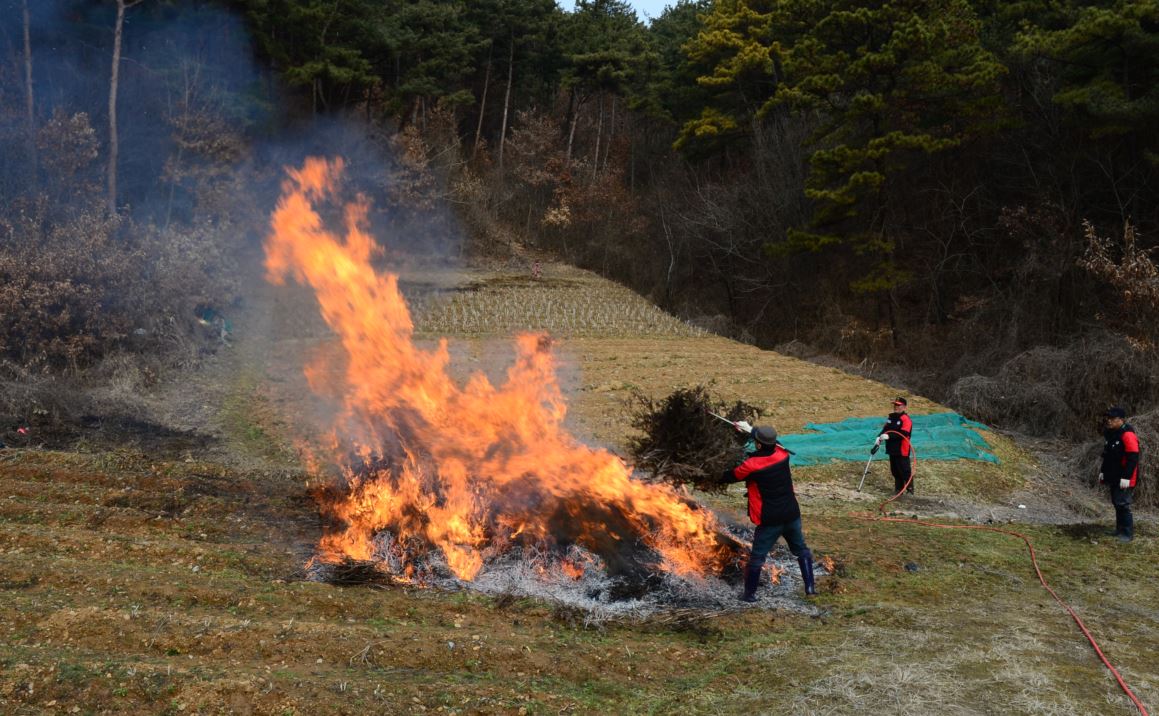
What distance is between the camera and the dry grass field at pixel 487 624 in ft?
20.2

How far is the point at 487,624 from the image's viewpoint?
7.74 m

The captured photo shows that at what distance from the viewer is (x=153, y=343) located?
789 inches

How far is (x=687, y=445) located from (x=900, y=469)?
18.4ft

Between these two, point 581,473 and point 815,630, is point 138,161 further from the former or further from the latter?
point 815,630

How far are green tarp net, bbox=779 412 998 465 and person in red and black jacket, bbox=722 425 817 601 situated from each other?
20.9ft

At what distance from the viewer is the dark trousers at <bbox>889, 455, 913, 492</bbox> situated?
13.1 meters

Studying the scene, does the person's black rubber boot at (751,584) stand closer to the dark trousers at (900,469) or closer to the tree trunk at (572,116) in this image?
the dark trousers at (900,469)

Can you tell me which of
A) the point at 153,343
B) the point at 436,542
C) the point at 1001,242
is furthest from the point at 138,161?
the point at 1001,242

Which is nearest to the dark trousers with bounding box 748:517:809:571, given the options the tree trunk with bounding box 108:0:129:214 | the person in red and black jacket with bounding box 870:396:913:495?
the person in red and black jacket with bounding box 870:396:913:495

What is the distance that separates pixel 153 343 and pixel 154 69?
1273 cm

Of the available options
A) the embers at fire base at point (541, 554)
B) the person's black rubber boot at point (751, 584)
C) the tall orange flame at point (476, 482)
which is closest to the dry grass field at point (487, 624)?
the person's black rubber boot at point (751, 584)

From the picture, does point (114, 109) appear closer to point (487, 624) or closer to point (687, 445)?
point (687, 445)

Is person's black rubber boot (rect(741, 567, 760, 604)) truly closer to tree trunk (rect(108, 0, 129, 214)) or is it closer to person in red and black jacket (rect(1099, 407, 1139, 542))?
person in red and black jacket (rect(1099, 407, 1139, 542))

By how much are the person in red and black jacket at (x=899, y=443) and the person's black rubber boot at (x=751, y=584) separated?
525cm
